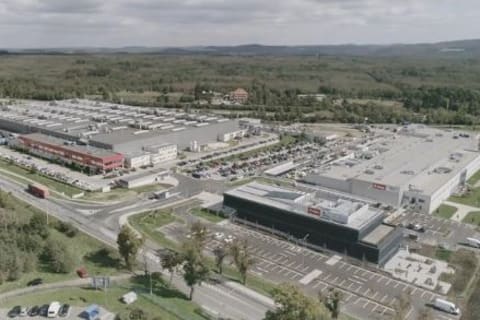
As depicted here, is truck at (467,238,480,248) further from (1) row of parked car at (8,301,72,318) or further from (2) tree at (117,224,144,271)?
(1) row of parked car at (8,301,72,318)

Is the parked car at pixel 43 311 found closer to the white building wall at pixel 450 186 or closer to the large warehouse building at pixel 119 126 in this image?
the large warehouse building at pixel 119 126

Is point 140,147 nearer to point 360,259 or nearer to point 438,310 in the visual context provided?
point 360,259

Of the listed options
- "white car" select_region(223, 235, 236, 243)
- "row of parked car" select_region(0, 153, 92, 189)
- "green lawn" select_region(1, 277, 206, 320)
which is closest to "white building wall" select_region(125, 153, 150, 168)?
"row of parked car" select_region(0, 153, 92, 189)

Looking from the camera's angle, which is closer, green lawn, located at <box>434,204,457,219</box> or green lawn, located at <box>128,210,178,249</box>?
green lawn, located at <box>128,210,178,249</box>

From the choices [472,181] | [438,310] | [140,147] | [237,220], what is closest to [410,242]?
[438,310]

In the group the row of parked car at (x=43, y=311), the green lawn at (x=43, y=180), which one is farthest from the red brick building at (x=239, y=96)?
the row of parked car at (x=43, y=311)

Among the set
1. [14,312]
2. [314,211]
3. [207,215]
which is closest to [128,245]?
[14,312]
